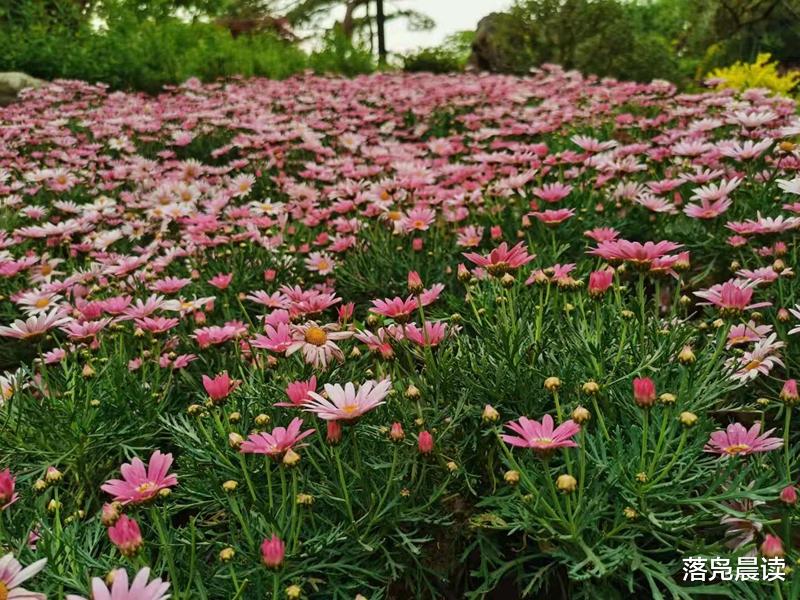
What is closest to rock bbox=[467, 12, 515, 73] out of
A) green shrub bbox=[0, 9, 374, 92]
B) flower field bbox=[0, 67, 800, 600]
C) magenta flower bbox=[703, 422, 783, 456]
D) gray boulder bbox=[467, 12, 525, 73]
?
gray boulder bbox=[467, 12, 525, 73]

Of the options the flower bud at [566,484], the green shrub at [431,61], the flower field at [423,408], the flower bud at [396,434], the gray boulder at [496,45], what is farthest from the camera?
the green shrub at [431,61]

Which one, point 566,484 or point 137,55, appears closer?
point 566,484

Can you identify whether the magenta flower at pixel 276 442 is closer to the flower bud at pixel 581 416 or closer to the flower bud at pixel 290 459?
the flower bud at pixel 290 459

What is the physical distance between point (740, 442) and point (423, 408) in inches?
28.8

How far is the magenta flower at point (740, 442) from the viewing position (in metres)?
1.46

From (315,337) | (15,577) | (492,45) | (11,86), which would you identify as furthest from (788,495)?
(492,45)

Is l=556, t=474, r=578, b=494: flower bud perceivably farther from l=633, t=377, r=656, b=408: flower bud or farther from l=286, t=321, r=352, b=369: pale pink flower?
l=286, t=321, r=352, b=369: pale pink flower

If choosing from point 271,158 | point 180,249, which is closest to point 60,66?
point 271,158

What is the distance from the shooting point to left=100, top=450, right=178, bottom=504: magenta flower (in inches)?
51.2

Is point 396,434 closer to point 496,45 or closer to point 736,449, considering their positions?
point 736,449

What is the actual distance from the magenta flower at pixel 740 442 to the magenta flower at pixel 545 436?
→ 0.40 metres

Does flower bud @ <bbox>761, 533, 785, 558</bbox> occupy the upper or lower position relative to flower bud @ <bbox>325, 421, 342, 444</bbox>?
lower

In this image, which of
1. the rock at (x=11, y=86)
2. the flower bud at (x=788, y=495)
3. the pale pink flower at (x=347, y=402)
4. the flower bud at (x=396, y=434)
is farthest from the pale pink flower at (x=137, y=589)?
the rock at (x=11, y=86)

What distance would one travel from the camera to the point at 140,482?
4.44ft
